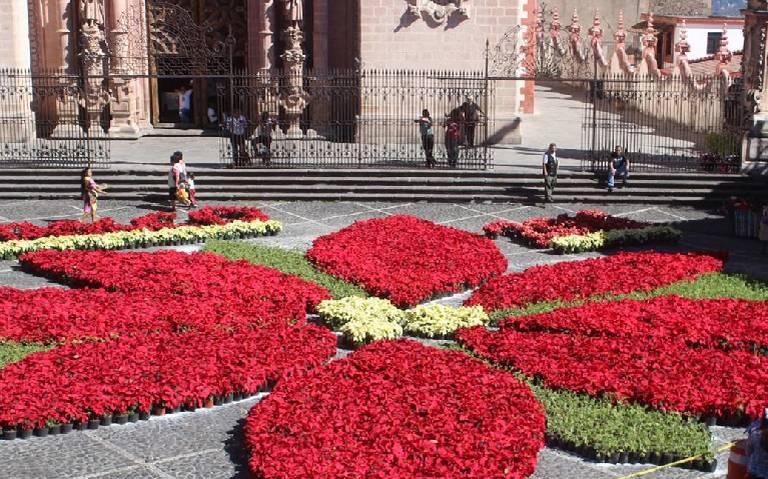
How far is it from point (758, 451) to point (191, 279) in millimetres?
10520

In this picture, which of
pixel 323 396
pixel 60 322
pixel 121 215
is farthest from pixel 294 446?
pixel 121 215

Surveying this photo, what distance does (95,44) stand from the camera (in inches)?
1302

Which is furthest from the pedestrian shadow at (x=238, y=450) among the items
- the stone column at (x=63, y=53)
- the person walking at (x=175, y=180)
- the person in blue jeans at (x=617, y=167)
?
the stone column at (x=63, y=53)

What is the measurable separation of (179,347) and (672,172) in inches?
625

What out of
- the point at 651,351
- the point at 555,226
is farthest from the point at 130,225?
the point at 651,351

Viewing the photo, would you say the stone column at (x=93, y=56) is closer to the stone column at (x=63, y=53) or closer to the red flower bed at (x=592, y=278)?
the stone column at (x=63, y=53)

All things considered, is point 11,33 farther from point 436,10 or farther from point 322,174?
point 436,10

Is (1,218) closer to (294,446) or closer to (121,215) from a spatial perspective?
(121,215)

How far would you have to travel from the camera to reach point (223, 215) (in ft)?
76.8

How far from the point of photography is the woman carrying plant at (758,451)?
388 inches

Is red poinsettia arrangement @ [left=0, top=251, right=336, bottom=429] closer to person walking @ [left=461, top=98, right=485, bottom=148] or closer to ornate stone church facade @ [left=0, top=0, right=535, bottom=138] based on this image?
person walking @ [left=461, top=98, right=485, bottom=148]

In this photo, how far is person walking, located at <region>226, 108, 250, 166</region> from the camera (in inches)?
1098

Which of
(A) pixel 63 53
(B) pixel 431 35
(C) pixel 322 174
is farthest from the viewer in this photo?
(A) pixel 63 53

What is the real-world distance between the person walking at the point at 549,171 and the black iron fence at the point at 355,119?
7.47 ft
